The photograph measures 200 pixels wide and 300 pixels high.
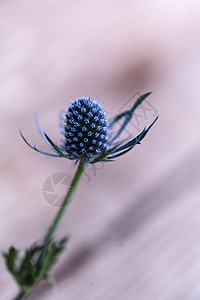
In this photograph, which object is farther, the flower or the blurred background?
the blurred background

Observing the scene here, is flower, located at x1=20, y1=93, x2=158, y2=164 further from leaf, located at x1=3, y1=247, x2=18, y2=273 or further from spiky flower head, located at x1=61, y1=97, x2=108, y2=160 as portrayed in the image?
leaf, located at x1=3, y1=247, x2=18, y2=273

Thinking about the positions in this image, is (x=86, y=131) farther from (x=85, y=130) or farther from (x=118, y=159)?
(x=118, y=159)

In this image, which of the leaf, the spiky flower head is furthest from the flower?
the leaf

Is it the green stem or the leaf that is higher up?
the green stem

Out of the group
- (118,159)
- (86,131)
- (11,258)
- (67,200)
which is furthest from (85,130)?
(118,159)

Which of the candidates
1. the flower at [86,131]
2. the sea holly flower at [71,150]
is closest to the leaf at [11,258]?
the sea holly flower at [71,150]

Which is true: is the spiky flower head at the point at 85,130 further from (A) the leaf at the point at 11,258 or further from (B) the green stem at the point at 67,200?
(A) the leaf at the point at 11,258
